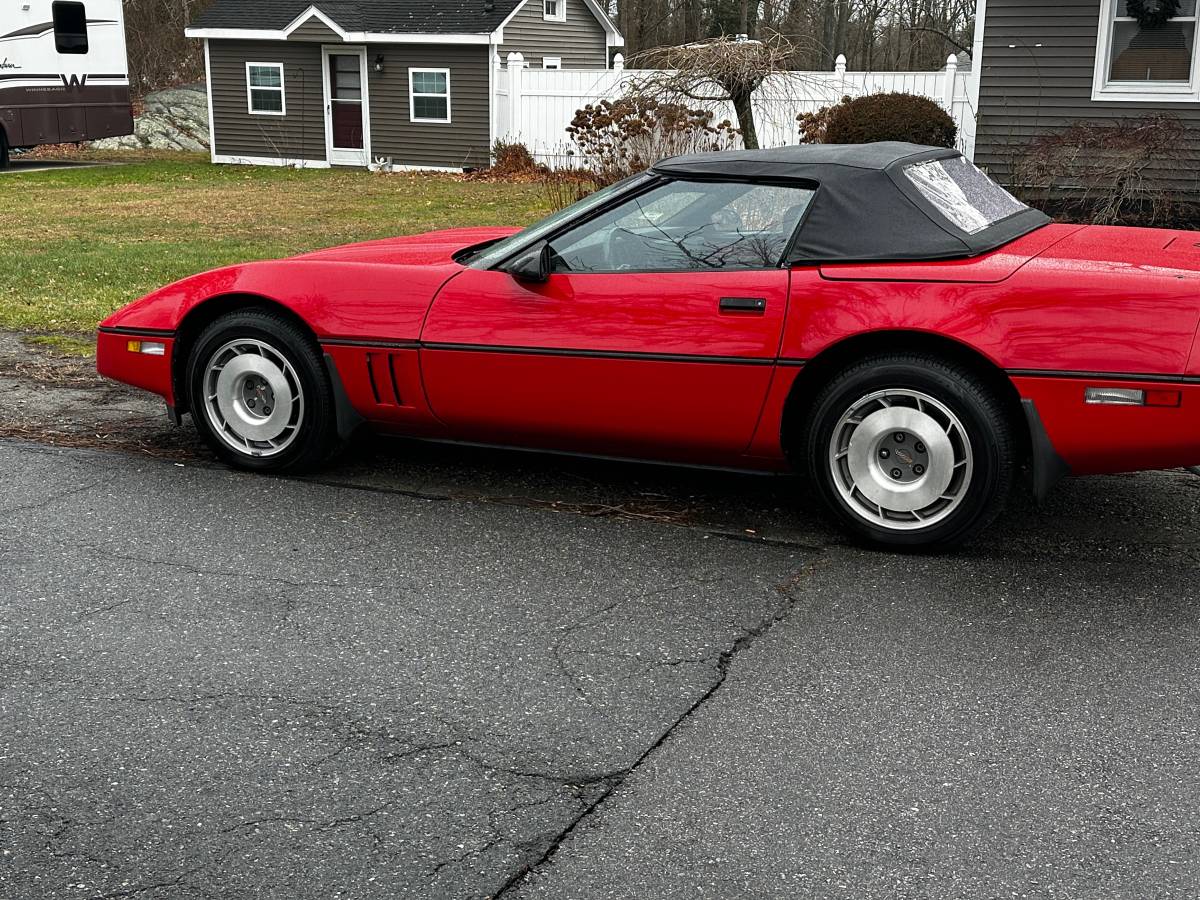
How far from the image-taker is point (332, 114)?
27.9m

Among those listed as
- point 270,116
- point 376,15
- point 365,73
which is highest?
point 376,15

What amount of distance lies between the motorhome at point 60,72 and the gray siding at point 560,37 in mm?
7448

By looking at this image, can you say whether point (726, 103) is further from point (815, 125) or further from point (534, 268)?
point (534, 268)

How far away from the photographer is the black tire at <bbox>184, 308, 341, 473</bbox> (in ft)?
17.6

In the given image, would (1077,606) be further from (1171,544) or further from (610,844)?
(610,844)

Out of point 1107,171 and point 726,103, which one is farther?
point 726,103

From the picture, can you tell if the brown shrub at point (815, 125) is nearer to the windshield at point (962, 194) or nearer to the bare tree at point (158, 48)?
the windshield at point (962, 194)

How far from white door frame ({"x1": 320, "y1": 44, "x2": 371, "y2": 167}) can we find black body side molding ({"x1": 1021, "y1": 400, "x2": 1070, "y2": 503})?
81.3 ft

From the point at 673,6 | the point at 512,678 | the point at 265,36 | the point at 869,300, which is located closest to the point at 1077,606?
the point at 869,300

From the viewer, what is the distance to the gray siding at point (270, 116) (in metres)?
28.0

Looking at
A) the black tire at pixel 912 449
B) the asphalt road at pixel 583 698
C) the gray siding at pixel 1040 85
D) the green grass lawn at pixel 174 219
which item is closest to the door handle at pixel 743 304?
the black tire at pixel 912 449

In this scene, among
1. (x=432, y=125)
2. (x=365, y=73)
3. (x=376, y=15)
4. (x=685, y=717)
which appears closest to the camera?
(x=685, y=717)

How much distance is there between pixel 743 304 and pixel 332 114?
81.6 feet

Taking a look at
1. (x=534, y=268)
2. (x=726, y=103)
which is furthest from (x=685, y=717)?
(x=726, y=103)
